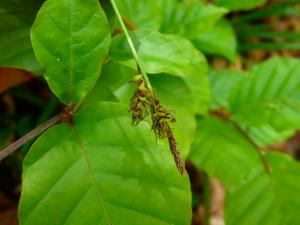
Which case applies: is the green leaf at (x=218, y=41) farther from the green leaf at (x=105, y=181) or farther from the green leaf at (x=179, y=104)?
the green leaf at (x=105, y=181)

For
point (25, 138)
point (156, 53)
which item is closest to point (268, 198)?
point (156, 53)

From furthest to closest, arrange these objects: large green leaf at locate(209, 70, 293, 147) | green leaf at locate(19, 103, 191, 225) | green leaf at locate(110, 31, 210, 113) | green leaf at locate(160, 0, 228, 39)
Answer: large green leaf at locate(209, 70, 293, 147) → green leaf at locate(160, 0, 228, 39) → green leaf at locate(110, 31, 210, 113) → green leaf at locate(19, 103, 191, 225)

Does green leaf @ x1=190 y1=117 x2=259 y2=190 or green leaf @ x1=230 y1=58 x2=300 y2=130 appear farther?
green leaf @ x1=230 y1=58 x2=300 y2=130

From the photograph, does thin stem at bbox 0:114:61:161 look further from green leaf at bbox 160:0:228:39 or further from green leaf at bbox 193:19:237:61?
green leaf at bbox 193:19:237:61

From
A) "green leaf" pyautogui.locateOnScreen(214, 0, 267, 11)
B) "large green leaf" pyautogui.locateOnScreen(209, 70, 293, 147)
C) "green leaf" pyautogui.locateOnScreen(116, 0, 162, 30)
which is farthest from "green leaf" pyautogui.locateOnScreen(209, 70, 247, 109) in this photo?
"green leaf" pyautogui.locateOnScreen(116, 0, 162, 30)

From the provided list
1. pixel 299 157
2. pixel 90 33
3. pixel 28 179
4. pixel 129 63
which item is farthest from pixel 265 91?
pixel 299 157
